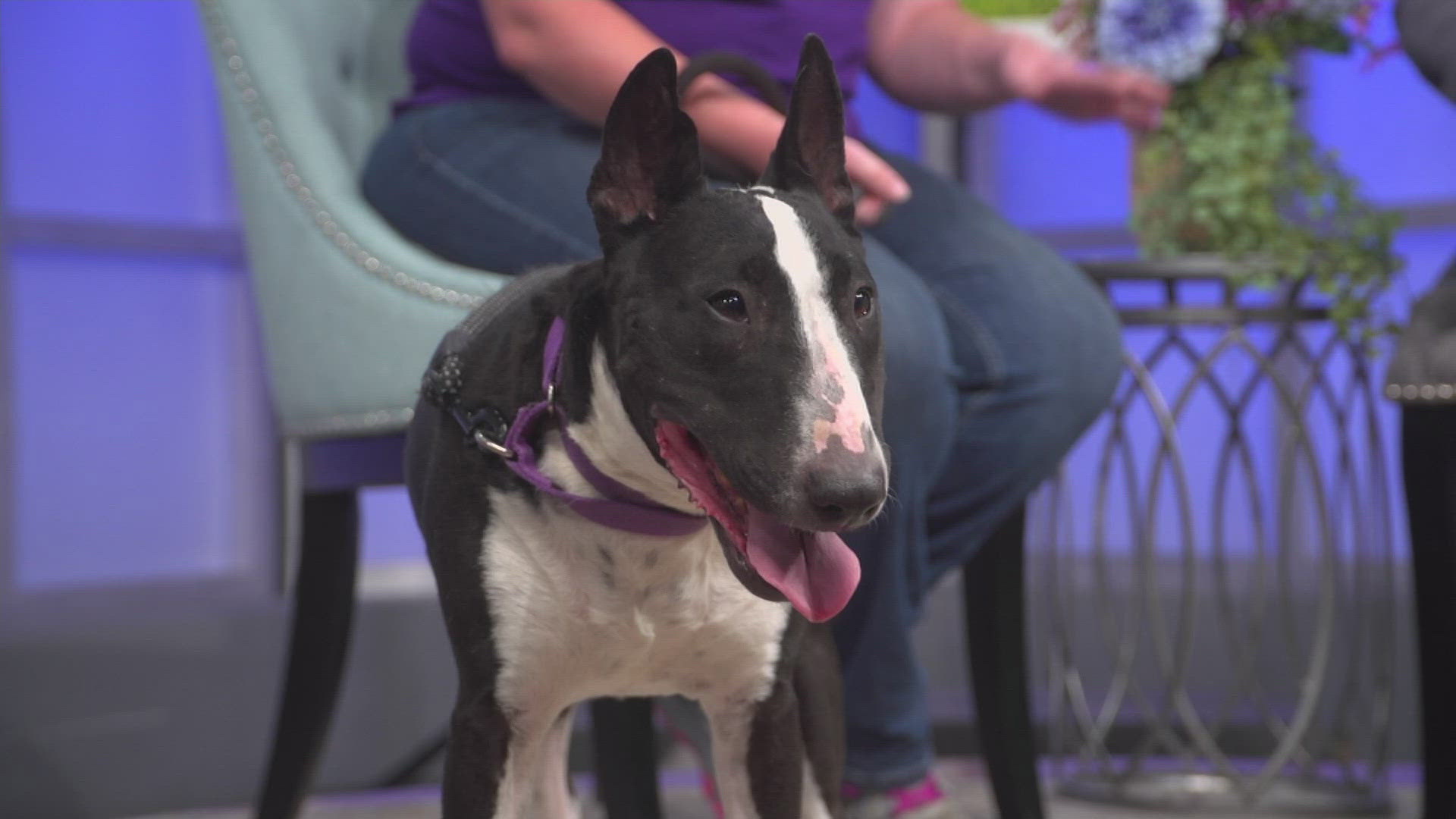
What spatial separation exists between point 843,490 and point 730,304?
0.39 feet

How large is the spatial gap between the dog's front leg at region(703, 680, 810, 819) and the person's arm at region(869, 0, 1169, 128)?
0.59m

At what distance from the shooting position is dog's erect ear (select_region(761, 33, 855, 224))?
2.81 feet

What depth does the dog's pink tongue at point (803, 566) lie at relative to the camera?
75 cm

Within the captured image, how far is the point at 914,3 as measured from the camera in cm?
148

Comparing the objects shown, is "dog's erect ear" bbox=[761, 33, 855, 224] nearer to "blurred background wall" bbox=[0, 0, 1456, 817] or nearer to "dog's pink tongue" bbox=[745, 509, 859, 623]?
"dog's pink tongue" bbox=[745, 509, 859, 623]

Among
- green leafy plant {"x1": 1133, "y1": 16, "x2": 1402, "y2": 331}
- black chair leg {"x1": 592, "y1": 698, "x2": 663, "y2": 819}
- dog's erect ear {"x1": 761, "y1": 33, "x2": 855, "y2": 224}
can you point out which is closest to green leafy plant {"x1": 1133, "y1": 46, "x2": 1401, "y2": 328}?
green leafy plant {"x1": 1133, "y1": 16, "x2": 1402, "y2": 331}

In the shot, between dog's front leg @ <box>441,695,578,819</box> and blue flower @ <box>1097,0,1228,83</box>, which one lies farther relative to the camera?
blue flower @ <box>1097,0,1228,83</box>

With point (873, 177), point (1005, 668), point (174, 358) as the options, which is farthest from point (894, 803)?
point (174, 358)

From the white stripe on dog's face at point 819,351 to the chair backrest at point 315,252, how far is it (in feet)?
1.47

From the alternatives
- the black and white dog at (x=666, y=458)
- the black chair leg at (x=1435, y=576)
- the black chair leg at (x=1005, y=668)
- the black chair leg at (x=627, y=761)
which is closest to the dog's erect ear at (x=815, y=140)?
the black and white dog at (x=666, y=458)

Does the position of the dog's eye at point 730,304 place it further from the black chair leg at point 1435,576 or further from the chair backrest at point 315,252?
the black chair leg at point 1435,576

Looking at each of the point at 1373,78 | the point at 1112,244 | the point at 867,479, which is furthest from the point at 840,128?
the point at 1112,244

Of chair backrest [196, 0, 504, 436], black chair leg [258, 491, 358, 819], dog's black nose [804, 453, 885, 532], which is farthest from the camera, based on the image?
black chair leg [258, 491, 358, 819]

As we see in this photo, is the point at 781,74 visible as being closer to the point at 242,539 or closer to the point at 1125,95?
the point at 1125,95
